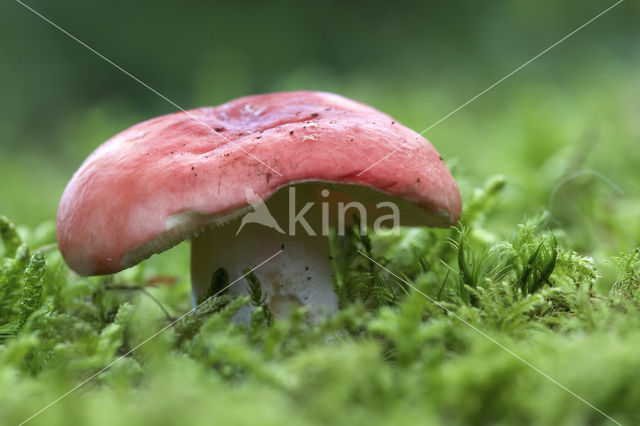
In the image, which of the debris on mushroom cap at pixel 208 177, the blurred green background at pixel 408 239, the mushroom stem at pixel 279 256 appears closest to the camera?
the blurred green background at pixel 408 239

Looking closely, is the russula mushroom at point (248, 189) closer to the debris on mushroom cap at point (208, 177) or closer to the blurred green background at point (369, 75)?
the debris on mushroom cap at point (208, 177)

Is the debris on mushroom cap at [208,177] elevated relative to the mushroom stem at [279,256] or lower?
elevated

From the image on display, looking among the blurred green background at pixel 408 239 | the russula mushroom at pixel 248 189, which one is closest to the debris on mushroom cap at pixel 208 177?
the russula mushroom at pixel 248 189

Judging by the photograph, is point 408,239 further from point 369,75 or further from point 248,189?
point 369,75

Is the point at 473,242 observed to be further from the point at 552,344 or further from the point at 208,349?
the point at 208,349

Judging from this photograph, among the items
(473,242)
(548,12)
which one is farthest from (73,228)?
(548,12)

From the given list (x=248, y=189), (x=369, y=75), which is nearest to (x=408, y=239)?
(x=248, y=189)
